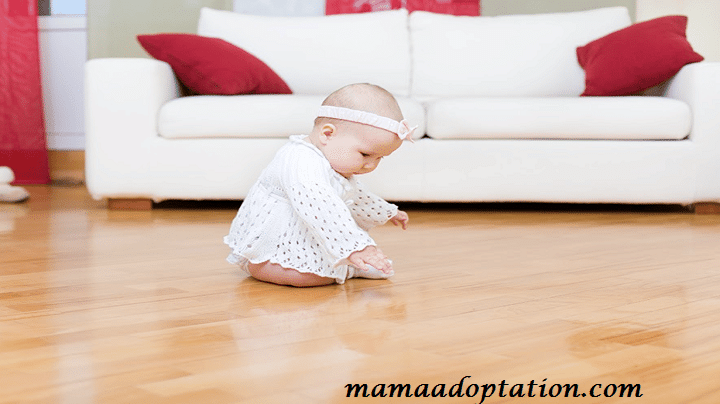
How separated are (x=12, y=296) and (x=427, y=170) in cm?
164

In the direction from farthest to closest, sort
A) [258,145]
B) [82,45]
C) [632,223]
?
1. [82,45]
2. [258,145]
3. [632,223]

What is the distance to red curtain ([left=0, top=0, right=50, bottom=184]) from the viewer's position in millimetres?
3854

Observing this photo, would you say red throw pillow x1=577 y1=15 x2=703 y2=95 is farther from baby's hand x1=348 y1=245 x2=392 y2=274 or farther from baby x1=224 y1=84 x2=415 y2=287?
baby's hand x1=348 y1=245 x2=392 y2=274

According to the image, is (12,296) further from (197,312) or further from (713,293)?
(713,293)

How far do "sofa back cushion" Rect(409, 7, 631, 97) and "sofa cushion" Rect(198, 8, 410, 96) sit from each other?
0.30 ft

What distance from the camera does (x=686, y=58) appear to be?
282cm

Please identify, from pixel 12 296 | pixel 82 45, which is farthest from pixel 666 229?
pixel 82 45

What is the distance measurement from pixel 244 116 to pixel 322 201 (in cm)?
144

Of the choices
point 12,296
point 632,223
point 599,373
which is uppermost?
point 599,373

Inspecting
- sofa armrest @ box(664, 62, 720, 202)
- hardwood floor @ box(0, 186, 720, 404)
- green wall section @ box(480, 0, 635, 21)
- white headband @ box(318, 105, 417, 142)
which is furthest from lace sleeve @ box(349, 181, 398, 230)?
green wall section @ box(480, 0, 635, 21)

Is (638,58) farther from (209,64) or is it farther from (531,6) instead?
(209,64)

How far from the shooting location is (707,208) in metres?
Result: 2.77

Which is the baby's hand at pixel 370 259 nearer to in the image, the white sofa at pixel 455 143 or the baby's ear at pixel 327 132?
the baby's ear at pixel 327 132

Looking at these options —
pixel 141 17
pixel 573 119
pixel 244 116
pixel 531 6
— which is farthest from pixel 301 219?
pixel 141 17
